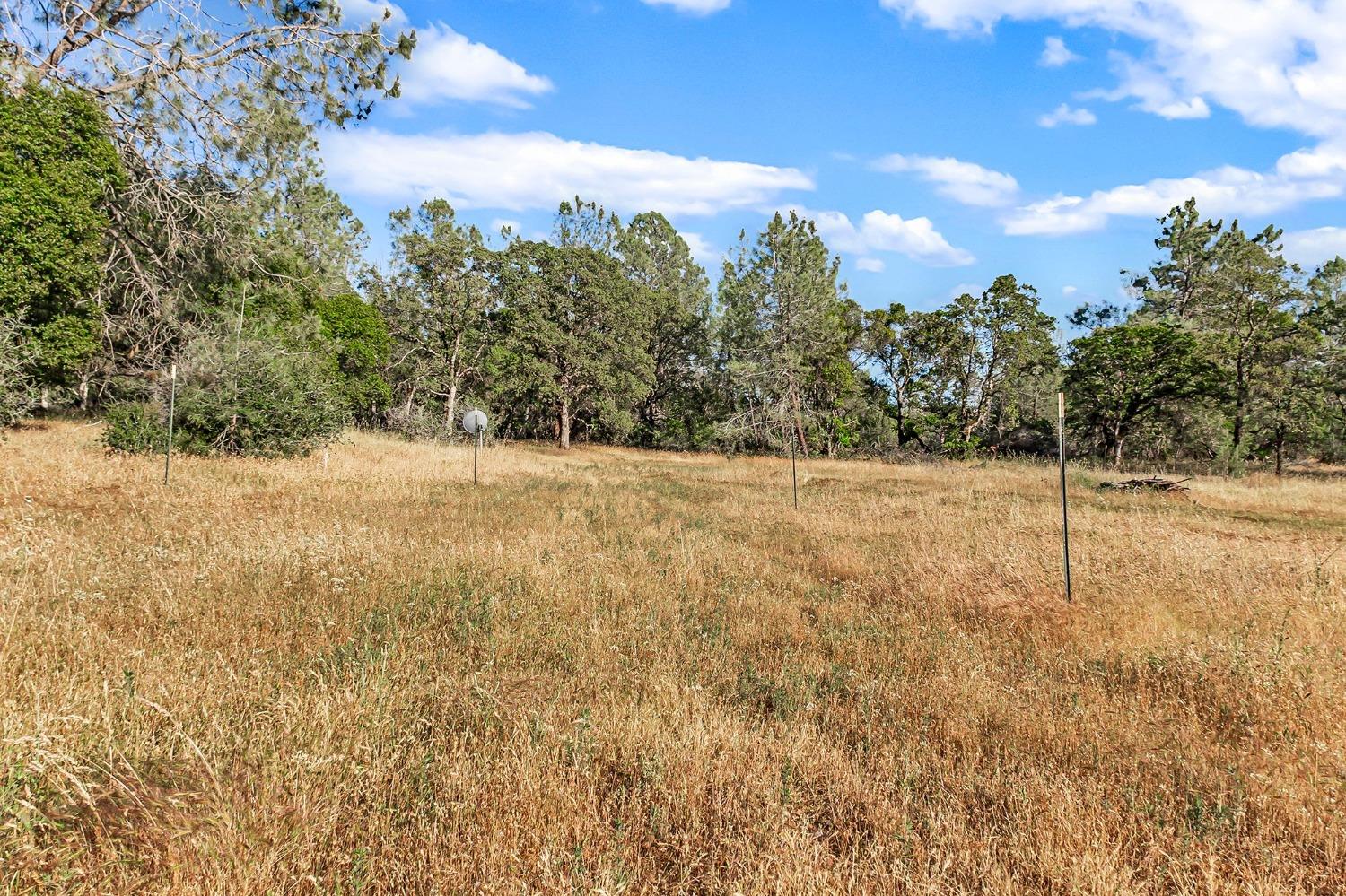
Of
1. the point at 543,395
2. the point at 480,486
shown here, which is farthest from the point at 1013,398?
the point at 480,486

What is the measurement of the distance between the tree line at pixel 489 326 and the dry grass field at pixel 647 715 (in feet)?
33.5

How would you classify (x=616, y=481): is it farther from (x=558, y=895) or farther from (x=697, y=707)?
(x=558, y=895)

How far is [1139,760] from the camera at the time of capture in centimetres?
358

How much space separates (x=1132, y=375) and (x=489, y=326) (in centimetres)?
3609

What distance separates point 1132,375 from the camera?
28672 mm

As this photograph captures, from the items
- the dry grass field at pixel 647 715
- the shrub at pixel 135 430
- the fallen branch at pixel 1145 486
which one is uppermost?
the shrub at pixel 135 430

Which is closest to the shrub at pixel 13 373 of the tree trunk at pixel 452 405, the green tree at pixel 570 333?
the tree trunk at pixel 452 405

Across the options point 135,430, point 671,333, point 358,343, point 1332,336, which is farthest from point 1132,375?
point 358,343

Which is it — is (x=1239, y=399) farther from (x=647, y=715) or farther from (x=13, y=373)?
(x=13, y=373)

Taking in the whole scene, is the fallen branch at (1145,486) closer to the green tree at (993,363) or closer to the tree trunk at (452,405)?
the green tree at (993,363)

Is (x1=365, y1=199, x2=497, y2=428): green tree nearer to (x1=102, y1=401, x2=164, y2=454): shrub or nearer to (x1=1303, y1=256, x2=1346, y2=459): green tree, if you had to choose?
(x1=102, y1=401, x2=164, y2=454): shrub

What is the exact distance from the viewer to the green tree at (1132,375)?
89.0 feet

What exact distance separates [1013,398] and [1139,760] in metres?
33.9

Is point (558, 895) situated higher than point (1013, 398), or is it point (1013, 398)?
point (1013, 398)
